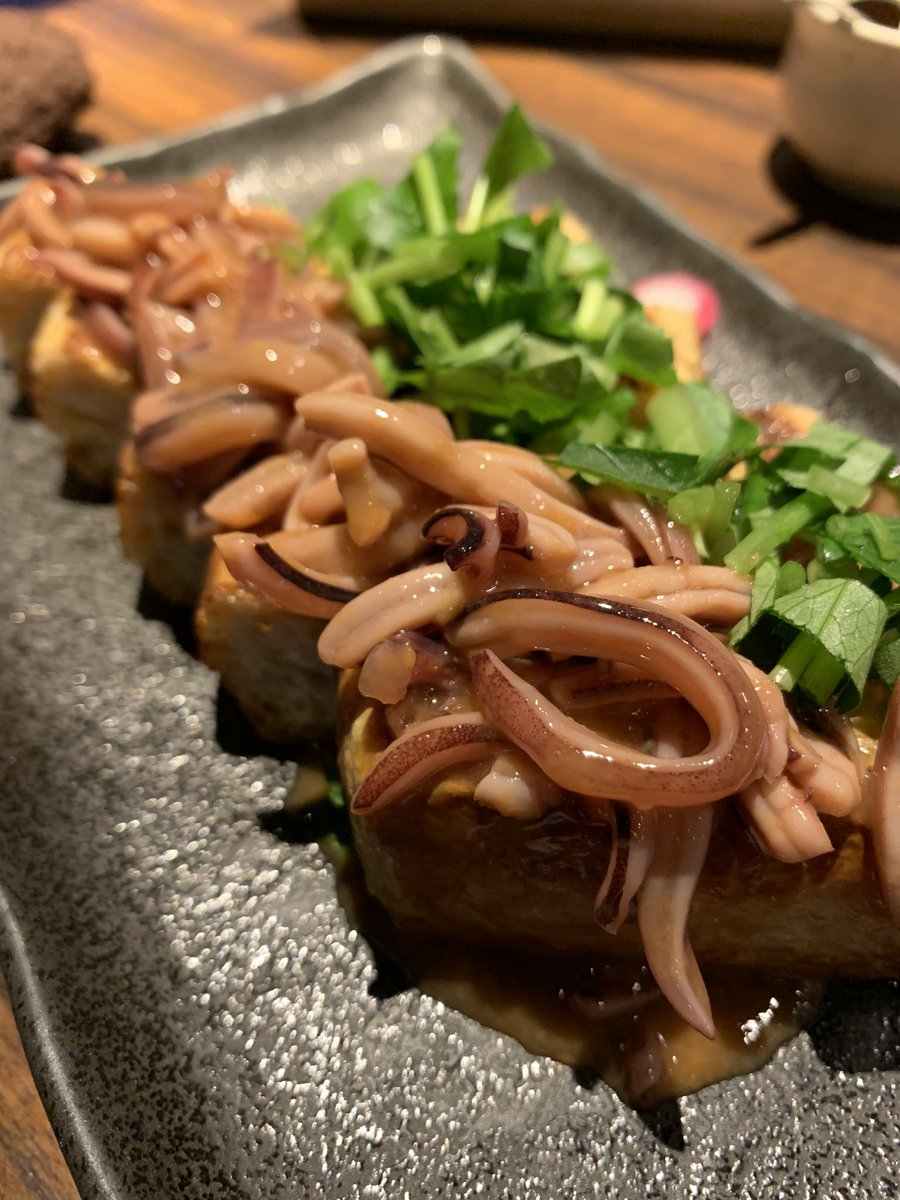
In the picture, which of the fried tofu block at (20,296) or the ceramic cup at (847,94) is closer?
the fried tofu block at (20,296)

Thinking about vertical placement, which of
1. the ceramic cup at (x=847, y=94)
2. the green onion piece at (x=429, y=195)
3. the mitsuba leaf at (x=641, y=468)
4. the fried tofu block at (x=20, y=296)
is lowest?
the fried tofu block at (x=20, y=296)

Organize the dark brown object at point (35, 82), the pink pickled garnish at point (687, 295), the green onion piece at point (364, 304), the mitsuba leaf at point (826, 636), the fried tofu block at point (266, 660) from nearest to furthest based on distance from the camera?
the mitsuba leaf at point (826, 636) → the fried tofu block at point (266, 660) → the green onion piece at point (364, 304) → the pink pickled garnish at point (687, 295) → the dark brown object at point (35, 82)

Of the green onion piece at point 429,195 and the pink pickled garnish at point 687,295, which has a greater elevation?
the green onion piece at point 429,195

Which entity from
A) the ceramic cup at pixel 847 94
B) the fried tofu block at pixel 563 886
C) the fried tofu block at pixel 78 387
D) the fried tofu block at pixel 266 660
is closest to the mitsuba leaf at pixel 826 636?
the fried tofu block at pixel 563 886

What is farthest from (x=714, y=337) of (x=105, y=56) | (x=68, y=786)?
(x=105, y=56)

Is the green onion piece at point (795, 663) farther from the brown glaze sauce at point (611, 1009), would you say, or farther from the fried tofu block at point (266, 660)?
the fried tofu block at point (266, 660)

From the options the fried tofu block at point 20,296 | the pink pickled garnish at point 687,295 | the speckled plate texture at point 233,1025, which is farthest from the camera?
the pink pickled garnish at point 687,295

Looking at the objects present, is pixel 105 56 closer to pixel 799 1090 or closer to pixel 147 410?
pixel 147 410
